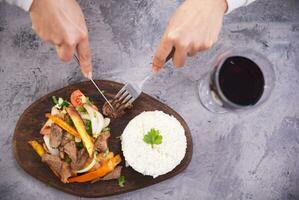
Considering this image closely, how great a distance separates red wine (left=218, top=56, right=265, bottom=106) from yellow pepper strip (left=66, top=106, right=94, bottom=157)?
0.46 meters

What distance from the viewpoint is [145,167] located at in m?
1.48

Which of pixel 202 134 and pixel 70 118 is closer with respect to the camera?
pixel 70 118

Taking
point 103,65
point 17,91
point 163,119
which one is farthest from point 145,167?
point 17,91

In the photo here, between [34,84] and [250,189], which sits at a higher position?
[250,189]

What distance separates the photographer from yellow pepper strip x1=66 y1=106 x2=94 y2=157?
1.46 m

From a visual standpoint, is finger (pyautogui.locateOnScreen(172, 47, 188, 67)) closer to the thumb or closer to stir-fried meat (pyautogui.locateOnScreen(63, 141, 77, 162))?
the thumb

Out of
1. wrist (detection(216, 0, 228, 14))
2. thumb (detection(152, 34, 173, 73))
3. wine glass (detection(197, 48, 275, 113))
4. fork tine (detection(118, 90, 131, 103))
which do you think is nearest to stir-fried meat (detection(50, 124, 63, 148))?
fork tine (detection(118, 90, 131, 103))

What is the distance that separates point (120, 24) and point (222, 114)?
493 millimetres

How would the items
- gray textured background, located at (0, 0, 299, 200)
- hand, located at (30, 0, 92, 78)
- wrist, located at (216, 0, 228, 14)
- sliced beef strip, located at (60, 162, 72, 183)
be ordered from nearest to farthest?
hand, located at (30, 0, 92, 78) → wrist, located at (216, 0, 228, 14) → sliced beef strip, located at (60, 162, 72, 183) → gray textured background, located at (0, 0, 299, 200)

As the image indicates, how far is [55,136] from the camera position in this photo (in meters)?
1.47

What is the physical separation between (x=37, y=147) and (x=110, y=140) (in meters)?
0.24

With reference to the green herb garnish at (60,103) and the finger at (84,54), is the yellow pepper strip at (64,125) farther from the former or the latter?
the finger at (84,54)

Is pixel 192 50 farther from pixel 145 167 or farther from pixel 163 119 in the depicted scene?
pixel 145 167

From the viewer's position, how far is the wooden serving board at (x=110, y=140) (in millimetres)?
1516
